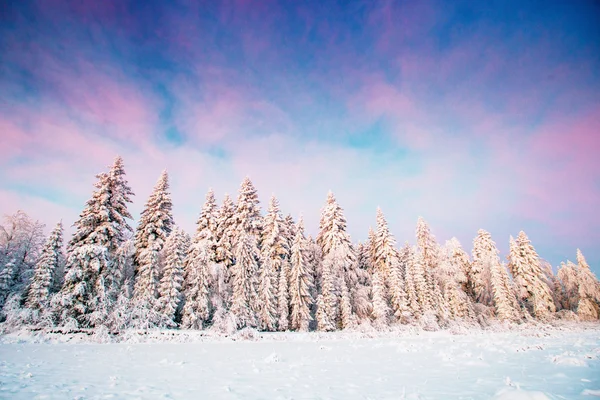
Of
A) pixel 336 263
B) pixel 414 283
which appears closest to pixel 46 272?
pixel 336 263

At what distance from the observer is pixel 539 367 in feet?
33.4

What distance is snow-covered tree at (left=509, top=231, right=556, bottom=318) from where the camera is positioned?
1674 inches

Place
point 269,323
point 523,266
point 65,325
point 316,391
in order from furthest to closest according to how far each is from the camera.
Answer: point 523,266 < point 269,323 < point 65,325 < point 316,391

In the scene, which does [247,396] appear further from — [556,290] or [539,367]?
[556,290]

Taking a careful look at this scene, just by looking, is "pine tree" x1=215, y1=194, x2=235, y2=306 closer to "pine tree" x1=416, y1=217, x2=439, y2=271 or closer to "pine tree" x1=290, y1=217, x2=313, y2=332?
"pine tree" x1=290, y1=217, x2=313, y2=332

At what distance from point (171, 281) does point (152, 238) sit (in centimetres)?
473

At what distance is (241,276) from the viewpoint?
2984 centimetres

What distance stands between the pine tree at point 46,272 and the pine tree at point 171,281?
27.2 feet

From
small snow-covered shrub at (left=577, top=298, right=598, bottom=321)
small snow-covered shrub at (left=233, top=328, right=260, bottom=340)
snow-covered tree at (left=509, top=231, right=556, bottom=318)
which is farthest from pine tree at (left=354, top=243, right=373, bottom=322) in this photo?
small snow-covered shrub at (left=577, top=298, right=598, bottom=321)

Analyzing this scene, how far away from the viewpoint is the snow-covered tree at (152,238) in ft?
86.5

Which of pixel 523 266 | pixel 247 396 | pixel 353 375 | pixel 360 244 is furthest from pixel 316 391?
pixel 523 266

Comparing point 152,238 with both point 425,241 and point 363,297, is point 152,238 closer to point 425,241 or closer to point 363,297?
point 363,297

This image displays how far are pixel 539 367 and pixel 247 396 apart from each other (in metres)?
10.0

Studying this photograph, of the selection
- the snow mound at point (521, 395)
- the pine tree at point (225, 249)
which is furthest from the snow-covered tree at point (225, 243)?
the snow mound at point (521, 395)
